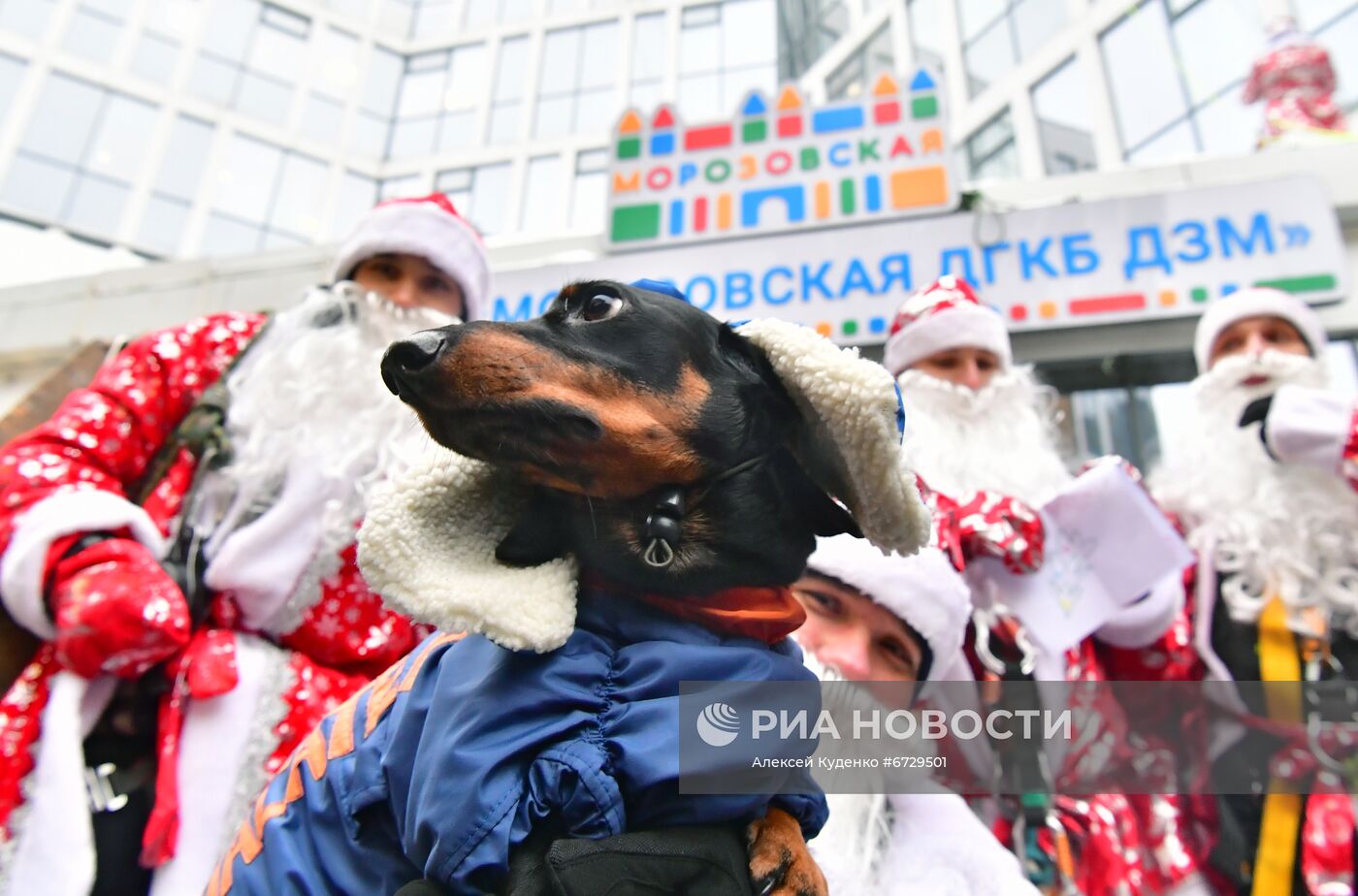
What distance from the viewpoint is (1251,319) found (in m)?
2.39

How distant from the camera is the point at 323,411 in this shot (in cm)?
156

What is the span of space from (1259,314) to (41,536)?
2993 millimetres

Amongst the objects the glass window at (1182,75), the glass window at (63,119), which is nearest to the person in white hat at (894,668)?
the glass window at (1182,75)

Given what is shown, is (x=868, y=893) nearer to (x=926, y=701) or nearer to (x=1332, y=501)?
(x=926, y=701)

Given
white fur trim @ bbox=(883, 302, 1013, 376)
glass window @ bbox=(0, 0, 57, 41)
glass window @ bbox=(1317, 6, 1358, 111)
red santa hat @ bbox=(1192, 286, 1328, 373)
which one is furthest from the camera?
glass window @ bbox=(0, 0, 57, 41)

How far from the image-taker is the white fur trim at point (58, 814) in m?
1.04

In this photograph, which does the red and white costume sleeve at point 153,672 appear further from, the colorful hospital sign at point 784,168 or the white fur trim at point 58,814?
the colorful hospital sign at point 784,168

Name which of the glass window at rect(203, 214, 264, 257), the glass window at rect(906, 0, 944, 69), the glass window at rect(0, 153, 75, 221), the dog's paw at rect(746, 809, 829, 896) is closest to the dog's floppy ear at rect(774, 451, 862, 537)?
the dog's paw at rect(746, 809, 829, 896)

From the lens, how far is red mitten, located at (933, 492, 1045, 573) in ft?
5.11

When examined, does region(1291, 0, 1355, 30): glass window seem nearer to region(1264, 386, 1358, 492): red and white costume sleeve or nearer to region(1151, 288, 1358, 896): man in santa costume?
region(1151, 288, 1358, 896): man in santa costume

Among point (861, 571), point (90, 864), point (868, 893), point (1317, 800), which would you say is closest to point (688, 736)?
point (868, 893)

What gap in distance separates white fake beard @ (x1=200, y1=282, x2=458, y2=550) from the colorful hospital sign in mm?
1868

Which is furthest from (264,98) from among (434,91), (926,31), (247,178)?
(926,31)

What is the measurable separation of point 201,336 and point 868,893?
5.11 feet
